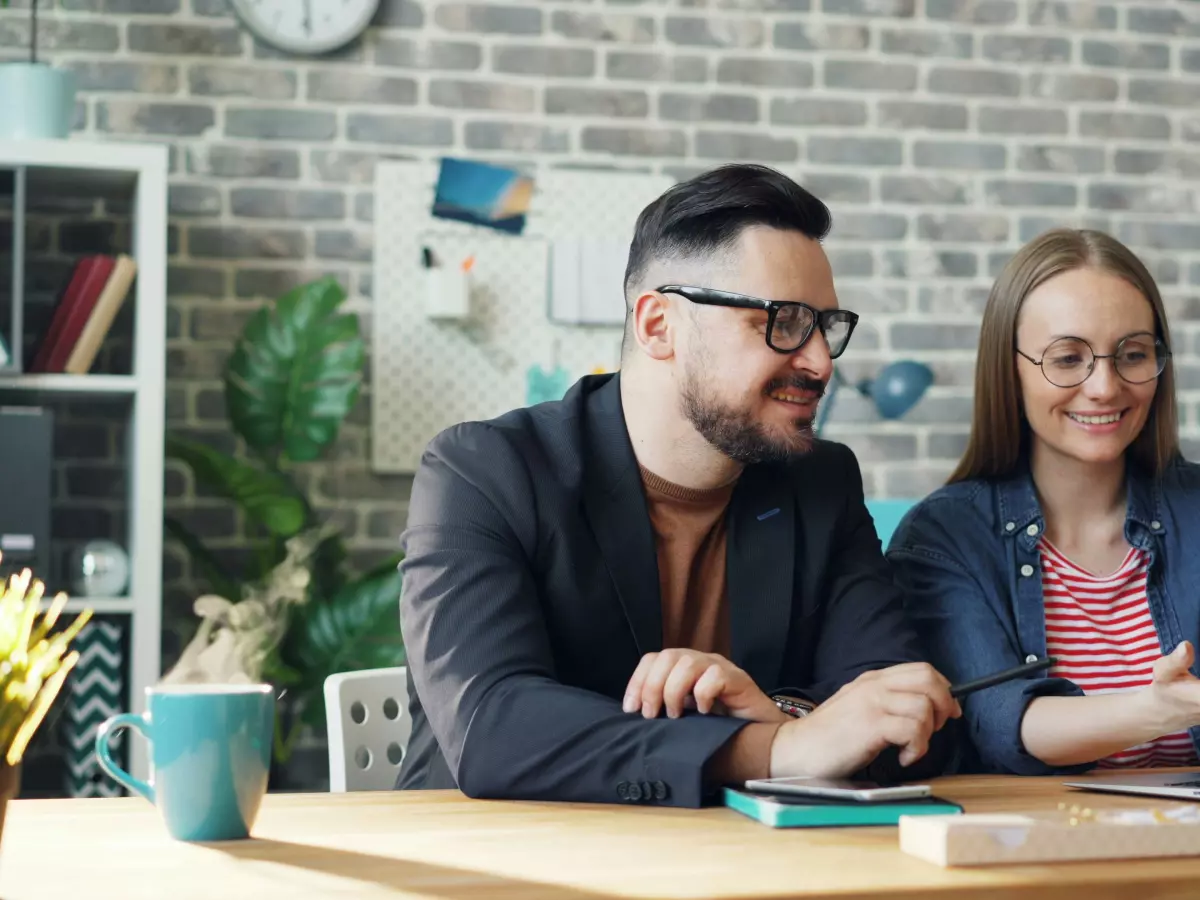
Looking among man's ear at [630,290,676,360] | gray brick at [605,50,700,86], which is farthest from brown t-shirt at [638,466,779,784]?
gray brick at [605,50,700,86]

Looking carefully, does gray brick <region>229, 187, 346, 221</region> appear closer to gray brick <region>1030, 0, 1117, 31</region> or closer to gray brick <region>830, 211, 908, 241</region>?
gray brick <region>830, 211, 908, 241</region>

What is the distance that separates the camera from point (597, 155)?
11.9 feet

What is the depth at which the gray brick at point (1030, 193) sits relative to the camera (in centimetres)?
387

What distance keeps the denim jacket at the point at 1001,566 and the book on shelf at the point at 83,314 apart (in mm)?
1858

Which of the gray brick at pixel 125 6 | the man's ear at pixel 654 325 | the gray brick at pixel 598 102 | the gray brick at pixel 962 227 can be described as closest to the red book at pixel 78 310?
the gray brick at pixel 125 6

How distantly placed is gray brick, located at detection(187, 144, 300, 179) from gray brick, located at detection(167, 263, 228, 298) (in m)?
0.23

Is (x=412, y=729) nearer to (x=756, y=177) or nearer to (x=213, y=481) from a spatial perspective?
(x=756, y=177)

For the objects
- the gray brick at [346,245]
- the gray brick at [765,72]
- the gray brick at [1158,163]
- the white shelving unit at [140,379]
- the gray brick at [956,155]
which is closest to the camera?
the white shelving unit at [140,379]

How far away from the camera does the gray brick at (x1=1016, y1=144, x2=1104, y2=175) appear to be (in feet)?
12.8

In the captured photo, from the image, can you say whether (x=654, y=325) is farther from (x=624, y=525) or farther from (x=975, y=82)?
(x=975, y=82)

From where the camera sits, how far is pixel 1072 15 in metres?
3.91

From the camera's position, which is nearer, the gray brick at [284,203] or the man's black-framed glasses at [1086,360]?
the man's black-framed glasses at [1086,360]

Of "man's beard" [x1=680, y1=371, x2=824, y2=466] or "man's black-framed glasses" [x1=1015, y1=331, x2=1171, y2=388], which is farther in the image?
"man's black-framed glasses" [x1=1015, y1=331, x2=1171, y2=388]

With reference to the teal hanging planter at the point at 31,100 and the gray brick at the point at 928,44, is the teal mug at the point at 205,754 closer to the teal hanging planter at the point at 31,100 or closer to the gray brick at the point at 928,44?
the teal hanging planter at the point at 31,100
